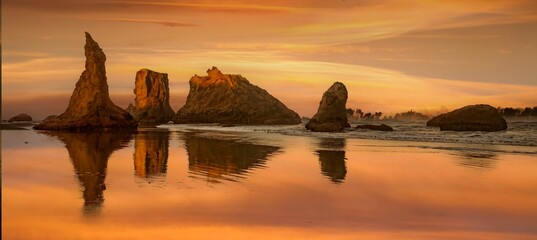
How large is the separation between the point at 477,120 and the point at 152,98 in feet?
341

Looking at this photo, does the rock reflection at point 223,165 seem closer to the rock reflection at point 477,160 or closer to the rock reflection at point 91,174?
the rock reflection at point 91,174

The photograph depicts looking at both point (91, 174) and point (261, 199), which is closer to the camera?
point (261, 199)

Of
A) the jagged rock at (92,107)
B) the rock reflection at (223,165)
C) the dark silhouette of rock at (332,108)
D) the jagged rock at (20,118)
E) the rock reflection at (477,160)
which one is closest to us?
the rock reflection at (223,165)

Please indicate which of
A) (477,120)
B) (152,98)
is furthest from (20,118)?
(477,120)

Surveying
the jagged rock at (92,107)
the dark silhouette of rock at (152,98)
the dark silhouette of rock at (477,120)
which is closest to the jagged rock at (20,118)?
the dark silhouette of rock at (152,98)

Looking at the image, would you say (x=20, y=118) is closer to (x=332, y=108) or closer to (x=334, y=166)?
(x=332, y=108)

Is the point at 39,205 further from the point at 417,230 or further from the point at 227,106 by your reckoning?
the point at 227,106

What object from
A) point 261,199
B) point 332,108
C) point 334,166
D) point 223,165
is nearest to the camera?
point 261,199

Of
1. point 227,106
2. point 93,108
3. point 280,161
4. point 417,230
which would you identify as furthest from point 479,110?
point 227,106

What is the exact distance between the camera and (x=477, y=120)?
46000 millimetres

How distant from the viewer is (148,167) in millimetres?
16984

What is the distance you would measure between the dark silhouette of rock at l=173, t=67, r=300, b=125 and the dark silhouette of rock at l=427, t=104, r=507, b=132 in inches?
2657

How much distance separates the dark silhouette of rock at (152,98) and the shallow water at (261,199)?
385ft

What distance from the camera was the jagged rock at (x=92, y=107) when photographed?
5091cm
